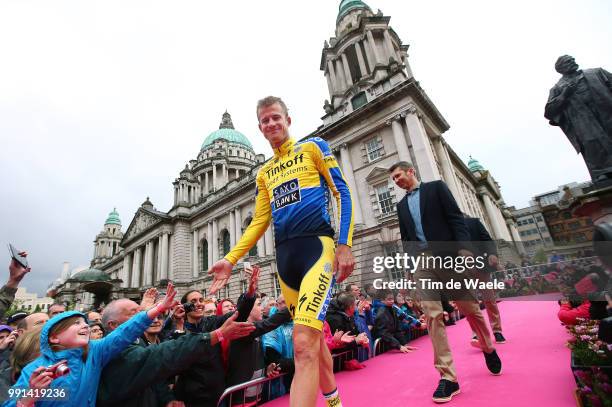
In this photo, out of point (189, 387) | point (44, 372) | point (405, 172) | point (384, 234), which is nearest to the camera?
point (44, 372)

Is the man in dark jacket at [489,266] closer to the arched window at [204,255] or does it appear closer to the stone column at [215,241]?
the stone column at [215,241]

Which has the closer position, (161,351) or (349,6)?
(161,351)

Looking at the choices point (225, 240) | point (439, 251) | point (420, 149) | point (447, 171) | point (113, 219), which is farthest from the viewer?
point (113, 219)

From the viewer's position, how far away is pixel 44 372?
175cm

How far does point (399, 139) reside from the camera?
61.0 feet

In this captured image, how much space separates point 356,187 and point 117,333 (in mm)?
18938

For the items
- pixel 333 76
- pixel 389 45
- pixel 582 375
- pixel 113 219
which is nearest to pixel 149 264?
pixel 333 76

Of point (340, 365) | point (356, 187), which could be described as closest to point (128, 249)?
point (356, 187)

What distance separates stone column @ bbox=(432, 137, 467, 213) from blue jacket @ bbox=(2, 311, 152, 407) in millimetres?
19553

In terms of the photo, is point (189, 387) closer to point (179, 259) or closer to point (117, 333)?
point (117, 333)

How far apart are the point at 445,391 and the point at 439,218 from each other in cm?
177

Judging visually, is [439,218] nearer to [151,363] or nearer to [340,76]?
[151,363]

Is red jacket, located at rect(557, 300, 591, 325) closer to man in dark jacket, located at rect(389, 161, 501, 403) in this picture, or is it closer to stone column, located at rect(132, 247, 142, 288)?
man in dark jacket, located at rect(389, 161, 501, 403)

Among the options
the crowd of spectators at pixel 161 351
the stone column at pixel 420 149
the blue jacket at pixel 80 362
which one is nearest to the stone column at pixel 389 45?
the stone column at pixel 420 149
